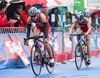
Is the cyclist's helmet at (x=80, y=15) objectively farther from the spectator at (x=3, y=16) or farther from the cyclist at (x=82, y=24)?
the spectator at (x=3, y=16)

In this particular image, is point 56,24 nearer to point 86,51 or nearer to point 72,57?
point 72,57

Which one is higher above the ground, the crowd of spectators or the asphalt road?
the crowd of spectators

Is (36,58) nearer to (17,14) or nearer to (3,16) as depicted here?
(3,16)

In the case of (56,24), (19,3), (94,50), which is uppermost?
(19,3)

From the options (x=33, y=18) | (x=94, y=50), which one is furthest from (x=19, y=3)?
(x=94, y=50)

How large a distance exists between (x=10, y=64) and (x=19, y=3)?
2.63 m

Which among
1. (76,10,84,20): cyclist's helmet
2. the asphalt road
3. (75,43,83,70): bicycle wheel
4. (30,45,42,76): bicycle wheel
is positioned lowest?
the asphalt road

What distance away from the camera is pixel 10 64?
1388 centimetres

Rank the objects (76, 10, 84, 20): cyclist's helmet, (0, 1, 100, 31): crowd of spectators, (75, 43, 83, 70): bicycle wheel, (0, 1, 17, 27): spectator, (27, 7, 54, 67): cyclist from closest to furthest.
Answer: (27, 7, 54, 67): cyclist → (75, 43, 83, 70): bicycle wheel → (76, 10, 84, 20): cyclist's helmet → (0, 1, 17, 27): spectator → (0, 1, 100, 31): crowd of spectators

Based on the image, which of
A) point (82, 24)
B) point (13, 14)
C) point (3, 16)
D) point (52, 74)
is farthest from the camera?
point (13, 14)

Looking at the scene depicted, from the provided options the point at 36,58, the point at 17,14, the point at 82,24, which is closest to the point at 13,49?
the point at 17,14

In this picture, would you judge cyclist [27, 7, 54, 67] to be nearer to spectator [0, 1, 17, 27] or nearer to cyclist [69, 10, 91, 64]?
cyclist [69, 10, 91, 64]

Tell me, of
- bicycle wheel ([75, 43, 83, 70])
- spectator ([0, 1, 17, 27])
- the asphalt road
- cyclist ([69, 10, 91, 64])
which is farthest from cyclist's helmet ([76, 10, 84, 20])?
spectator ([0, 1, 17, 27])

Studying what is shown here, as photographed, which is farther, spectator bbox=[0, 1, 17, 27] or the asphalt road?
spectator bbox=[0, 1, 17, 27]
